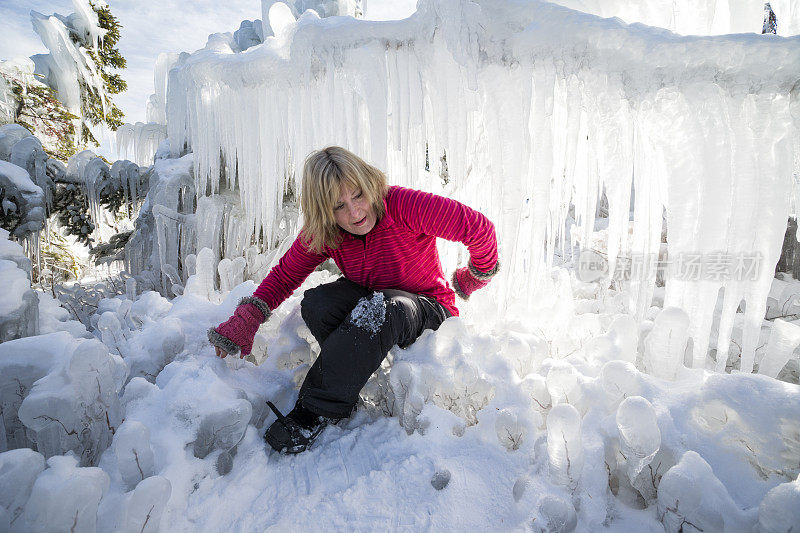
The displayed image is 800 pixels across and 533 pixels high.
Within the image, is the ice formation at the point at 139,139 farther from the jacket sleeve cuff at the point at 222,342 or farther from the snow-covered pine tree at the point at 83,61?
the jacket sleeve cuff at the point at 222,342

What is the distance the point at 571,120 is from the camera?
1956 mm

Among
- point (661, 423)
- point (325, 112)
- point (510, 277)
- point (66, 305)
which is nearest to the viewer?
point (661, 423)

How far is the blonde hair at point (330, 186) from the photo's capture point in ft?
5.34

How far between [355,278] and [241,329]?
1.96ft

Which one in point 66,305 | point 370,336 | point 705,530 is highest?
point 370,336

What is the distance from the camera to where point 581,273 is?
3.65 metres

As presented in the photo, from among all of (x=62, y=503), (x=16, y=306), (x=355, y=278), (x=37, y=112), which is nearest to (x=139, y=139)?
(x=37, y=112)

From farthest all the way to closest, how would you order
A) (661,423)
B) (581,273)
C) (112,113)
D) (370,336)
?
(112,113) → (581,273) → (370,336) → (661,423)

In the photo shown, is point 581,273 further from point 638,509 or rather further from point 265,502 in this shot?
point 265,502

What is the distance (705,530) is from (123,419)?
1.79 metres

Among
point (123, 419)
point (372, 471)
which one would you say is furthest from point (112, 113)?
point (372, 471)

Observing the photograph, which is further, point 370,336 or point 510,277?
point 510,277

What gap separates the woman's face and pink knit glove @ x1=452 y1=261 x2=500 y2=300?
610mm

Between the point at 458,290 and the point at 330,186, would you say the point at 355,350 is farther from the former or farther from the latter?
the point at 458,290
